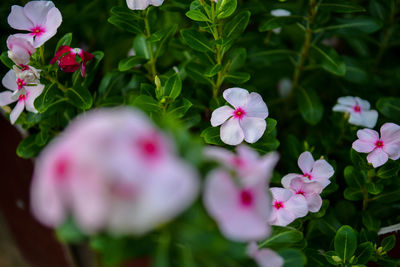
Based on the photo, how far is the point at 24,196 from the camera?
1400 mm

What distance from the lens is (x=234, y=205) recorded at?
1.48ft

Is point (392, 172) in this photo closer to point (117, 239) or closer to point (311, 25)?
point (311, 25)

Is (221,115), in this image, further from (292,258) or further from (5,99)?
(5,99)

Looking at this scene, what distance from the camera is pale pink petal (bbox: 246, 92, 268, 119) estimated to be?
82 cm

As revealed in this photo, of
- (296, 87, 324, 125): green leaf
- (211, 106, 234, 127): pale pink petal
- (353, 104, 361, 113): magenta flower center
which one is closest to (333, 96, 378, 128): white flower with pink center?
(353, 104, 361, 113): magenta flower center

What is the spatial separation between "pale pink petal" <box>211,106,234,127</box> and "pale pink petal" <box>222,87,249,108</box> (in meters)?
0.02

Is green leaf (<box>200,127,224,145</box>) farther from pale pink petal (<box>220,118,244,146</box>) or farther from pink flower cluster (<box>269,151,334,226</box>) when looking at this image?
pink flower cluster (<box>269,151,334,226</box>)

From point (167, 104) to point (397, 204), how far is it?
1.87ft

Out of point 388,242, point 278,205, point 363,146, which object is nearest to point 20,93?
point 278,205

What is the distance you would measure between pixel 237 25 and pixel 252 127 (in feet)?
0.78

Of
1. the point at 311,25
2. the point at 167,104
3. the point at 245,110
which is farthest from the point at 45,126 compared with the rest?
the point at 311,25

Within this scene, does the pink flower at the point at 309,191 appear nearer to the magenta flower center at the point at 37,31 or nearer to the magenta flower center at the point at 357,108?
the magenta flower center at the point at 357,108

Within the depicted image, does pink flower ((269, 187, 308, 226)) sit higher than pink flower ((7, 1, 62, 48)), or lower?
lower

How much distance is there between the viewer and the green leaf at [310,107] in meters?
1.12
